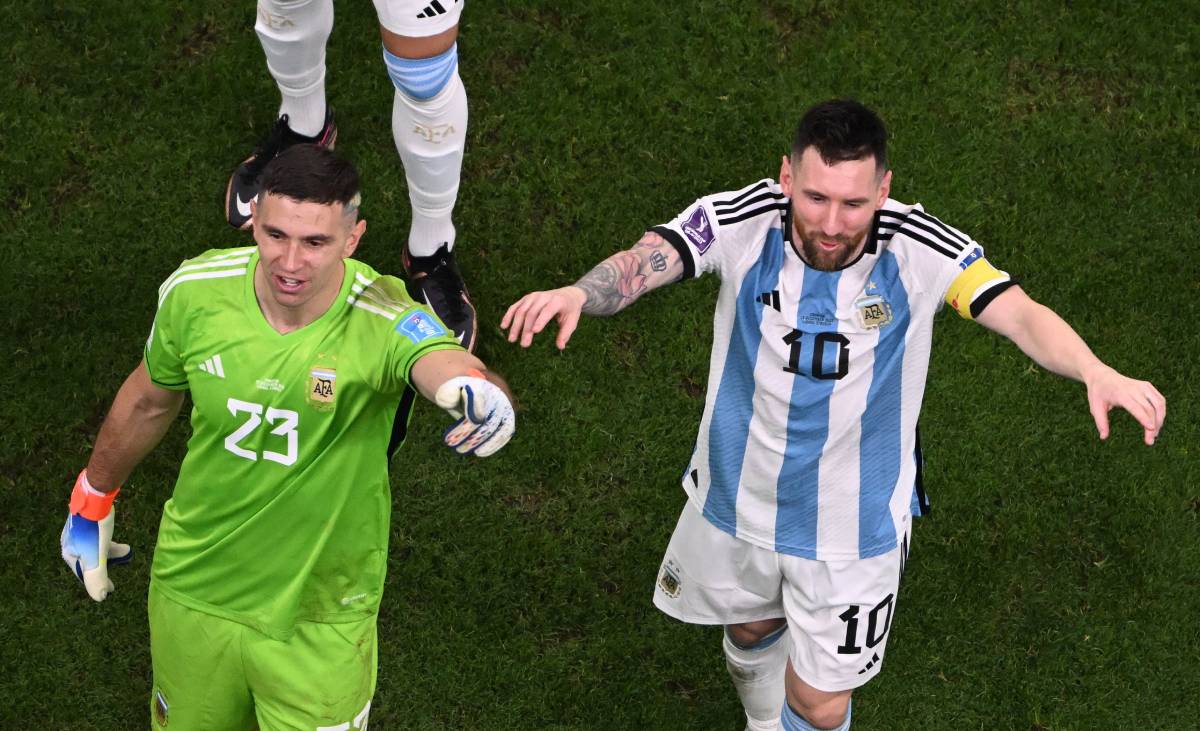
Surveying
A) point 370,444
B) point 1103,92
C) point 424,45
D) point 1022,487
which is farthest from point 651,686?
point 1103,92

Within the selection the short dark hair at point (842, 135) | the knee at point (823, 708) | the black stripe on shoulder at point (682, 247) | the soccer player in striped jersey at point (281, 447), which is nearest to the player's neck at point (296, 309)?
the soccer player in striped jersey at point (281, 447)

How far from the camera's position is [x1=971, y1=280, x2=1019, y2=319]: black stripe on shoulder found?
18.0ft

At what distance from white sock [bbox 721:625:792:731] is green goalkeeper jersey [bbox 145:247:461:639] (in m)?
1.67

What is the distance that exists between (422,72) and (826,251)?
1.79m

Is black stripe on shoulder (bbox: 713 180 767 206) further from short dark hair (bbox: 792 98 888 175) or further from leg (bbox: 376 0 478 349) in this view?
leg (bbox: 376 0 478 349)

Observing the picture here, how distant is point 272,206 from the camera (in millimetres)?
5102

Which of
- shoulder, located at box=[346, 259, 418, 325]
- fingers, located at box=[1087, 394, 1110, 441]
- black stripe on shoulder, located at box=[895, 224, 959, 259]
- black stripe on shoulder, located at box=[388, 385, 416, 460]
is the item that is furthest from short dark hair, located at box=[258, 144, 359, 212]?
fingers, located at box=[1087, 394, 1110, 441]

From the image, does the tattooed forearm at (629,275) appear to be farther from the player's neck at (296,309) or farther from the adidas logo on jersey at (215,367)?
the adidas logo on jersey at (215,367)

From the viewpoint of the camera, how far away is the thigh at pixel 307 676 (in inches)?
215

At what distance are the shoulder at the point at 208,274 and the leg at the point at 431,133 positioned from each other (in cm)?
136

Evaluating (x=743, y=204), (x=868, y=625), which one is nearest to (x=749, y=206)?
(x=743, y=204)

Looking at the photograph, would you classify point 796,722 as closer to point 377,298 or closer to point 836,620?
point 836,620

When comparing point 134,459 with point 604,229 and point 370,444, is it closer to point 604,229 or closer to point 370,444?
point 370,444

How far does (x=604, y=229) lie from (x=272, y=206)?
2.77 m
